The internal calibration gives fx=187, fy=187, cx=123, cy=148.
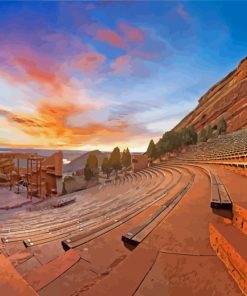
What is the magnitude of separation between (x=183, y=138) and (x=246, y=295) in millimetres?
40775

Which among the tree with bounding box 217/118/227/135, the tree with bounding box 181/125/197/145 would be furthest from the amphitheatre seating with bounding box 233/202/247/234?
the tree with bounding box 217/118/227/135

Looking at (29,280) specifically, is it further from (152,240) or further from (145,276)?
(152,240)

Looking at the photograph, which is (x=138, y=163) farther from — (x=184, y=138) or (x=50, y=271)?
(x=50, y=271)

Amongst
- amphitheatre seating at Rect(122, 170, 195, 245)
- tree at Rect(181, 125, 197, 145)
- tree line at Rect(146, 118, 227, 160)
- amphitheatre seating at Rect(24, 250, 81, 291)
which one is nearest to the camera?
amphitheatre seating at Rect(24, 250, 81, 291)

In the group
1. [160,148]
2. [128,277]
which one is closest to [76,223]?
[128,277]

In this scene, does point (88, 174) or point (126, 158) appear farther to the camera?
point (126, 158)

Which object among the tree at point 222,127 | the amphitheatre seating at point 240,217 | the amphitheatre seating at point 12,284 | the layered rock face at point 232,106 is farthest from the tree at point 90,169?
the amphitheatre seating at point 12,284

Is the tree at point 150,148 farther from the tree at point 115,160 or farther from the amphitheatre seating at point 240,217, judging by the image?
the amphitheatre seating at point 240,217

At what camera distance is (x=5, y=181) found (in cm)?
2555

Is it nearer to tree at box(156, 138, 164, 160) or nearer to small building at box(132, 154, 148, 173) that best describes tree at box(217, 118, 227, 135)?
tree at box(156, 138, 164, 160)

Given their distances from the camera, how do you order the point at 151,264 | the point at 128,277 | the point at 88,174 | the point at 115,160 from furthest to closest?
the point at 115,160, the point at 88,174, the point at 151,264, the point at 128,277

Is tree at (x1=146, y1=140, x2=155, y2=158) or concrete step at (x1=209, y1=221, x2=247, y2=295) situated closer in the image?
concrete step at (x1=209, y1=221, x2=247, y2=295)

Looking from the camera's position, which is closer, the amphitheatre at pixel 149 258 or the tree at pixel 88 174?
the amphitheatre at pixel 149 258

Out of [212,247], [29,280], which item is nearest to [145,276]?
[212,247]
